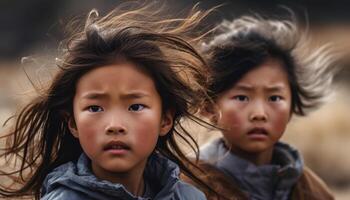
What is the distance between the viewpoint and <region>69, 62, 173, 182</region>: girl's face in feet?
12.6

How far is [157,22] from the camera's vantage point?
4.25m

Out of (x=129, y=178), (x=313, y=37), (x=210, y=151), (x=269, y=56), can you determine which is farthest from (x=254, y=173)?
(x=313, y=37)

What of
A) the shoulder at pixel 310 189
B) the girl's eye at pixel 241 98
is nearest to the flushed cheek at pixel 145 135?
the girl's eye at pixel 241 98

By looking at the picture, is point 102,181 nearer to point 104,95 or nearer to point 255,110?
point 104,95

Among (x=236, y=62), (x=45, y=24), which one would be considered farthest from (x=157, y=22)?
(x=45, y=24)

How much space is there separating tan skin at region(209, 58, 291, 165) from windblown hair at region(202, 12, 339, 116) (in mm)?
52

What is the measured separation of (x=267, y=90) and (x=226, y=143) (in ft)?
1.07

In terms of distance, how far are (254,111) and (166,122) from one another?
0.92 metres

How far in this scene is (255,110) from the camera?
498cm

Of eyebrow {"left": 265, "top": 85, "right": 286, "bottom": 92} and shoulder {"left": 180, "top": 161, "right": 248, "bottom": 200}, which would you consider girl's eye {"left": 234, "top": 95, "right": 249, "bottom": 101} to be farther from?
shoulder {"left": 180, "top": 161, "right": 248, "bottom": 200}

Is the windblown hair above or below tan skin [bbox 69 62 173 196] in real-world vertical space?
above

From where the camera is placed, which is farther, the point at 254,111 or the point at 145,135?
the point at 254,111

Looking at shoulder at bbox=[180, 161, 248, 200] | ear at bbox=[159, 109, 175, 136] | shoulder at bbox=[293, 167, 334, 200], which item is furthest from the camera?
shoulder at bbox=[293, 167, 334, 200]

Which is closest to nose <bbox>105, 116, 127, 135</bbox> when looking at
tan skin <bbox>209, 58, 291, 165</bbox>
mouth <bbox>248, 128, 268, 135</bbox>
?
tan skin <bbox>209, 58, 291, 165</bbox>
